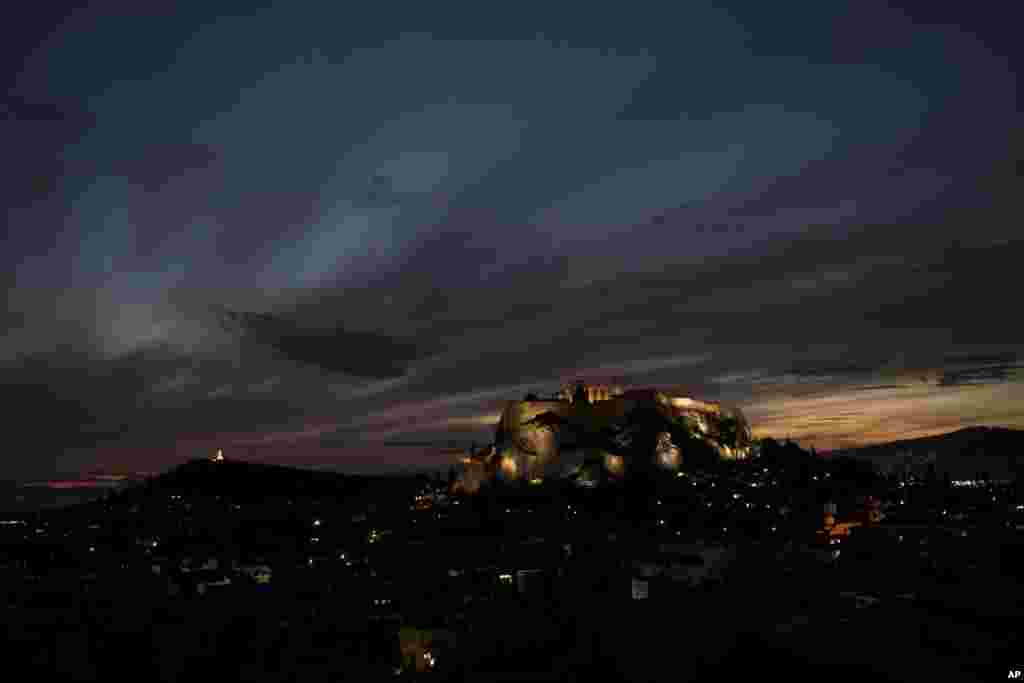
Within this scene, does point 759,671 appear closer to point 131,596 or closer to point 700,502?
point 131,596

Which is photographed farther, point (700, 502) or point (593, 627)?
point (700, 502)

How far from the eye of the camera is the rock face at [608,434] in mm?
111750

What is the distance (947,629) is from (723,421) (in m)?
112

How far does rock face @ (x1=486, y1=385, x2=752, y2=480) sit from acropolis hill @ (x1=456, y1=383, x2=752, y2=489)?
A: 0.13 m

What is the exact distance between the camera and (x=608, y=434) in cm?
11719

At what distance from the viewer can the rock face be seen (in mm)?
111750

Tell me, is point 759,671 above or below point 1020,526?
above

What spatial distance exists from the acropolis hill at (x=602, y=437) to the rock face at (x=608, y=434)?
126mm

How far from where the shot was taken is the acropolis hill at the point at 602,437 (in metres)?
112

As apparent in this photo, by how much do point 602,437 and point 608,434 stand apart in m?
0.91

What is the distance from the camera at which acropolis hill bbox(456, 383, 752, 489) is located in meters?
112

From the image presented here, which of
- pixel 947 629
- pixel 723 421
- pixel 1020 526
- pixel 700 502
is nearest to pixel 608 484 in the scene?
pixel 700 502

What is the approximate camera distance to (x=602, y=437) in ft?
384

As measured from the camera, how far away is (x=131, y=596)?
120 ft
